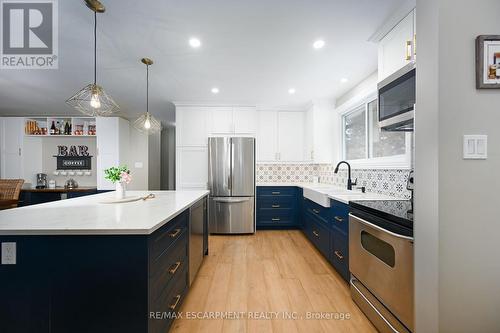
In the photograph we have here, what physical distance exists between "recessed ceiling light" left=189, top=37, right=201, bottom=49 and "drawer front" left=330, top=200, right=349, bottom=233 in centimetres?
220

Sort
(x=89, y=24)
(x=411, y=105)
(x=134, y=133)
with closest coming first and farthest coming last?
(x=411, y=105)
(x=89, y=24)
(x=134, y=133)

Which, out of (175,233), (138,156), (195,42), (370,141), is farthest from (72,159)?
(370,141)

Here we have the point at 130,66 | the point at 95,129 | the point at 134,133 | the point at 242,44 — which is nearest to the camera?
the point at 242,44

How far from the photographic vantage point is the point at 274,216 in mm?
4070

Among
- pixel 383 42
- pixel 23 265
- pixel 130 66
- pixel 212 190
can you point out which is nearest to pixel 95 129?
pixel 130 66

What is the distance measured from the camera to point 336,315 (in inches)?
67.4

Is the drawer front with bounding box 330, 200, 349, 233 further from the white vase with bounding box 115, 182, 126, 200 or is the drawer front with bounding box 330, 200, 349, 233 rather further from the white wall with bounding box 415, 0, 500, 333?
the white vase with bounding box 115, 182, 126, 200

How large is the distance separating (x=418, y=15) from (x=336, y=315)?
81.5 inches

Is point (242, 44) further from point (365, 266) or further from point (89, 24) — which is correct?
point (365, 266)

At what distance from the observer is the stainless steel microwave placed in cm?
140

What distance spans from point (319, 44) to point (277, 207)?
9.07 ft

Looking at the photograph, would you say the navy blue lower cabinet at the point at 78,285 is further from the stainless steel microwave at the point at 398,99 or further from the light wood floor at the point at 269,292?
the stainless steel microwave at the point at 398,99

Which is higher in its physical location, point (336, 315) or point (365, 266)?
point (365, 266)

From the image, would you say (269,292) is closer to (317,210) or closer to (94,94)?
(317,210)
